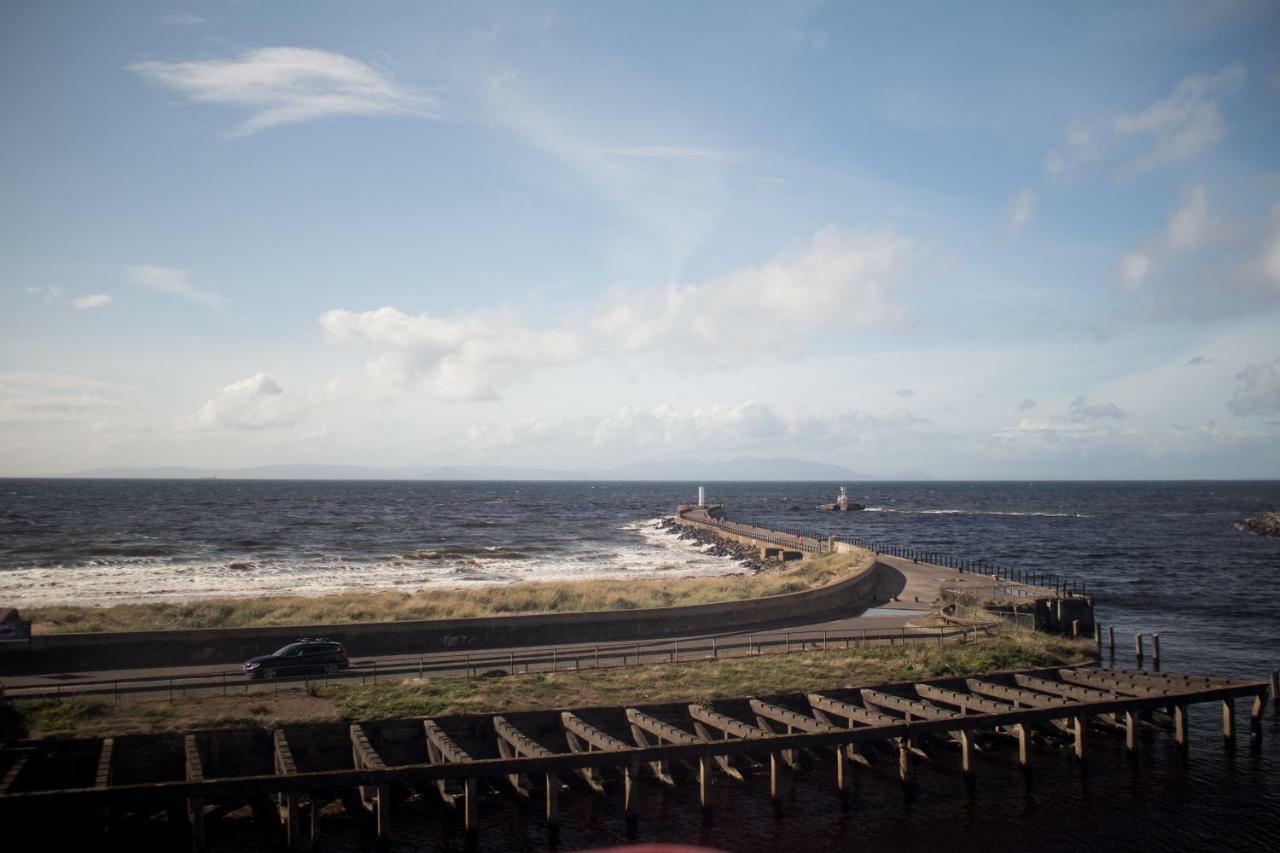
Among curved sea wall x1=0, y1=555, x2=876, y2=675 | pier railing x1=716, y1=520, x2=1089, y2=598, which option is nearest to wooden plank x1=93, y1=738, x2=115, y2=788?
curved sea wall x1=0, y1=555, x2=876, y2=675

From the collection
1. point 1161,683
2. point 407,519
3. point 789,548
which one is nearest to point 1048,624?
point 1161,683

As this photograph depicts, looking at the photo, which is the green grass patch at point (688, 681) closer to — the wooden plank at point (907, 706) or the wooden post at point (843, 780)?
the wooden plank at point (907, 706)

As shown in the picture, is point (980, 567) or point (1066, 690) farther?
point (980, 567)

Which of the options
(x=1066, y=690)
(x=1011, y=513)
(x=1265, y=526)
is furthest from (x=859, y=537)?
(x=1066, y=690)

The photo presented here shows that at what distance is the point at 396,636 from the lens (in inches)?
1258

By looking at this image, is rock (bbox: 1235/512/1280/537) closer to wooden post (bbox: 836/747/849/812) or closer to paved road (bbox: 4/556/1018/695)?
paved road (bbox: 4/556/1018/695)

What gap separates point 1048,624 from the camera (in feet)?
126

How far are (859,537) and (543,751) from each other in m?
87.6

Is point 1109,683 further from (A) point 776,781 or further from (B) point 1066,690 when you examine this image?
(A) point 776,781

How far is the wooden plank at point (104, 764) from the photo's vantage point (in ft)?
58.8

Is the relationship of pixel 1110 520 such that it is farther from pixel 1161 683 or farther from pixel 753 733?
pixel 753 733

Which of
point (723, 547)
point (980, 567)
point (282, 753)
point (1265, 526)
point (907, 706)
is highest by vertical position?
point (1265, 526)

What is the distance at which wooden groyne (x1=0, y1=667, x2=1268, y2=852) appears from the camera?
59.3 feet

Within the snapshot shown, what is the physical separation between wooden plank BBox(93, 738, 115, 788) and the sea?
4774 millimetres
